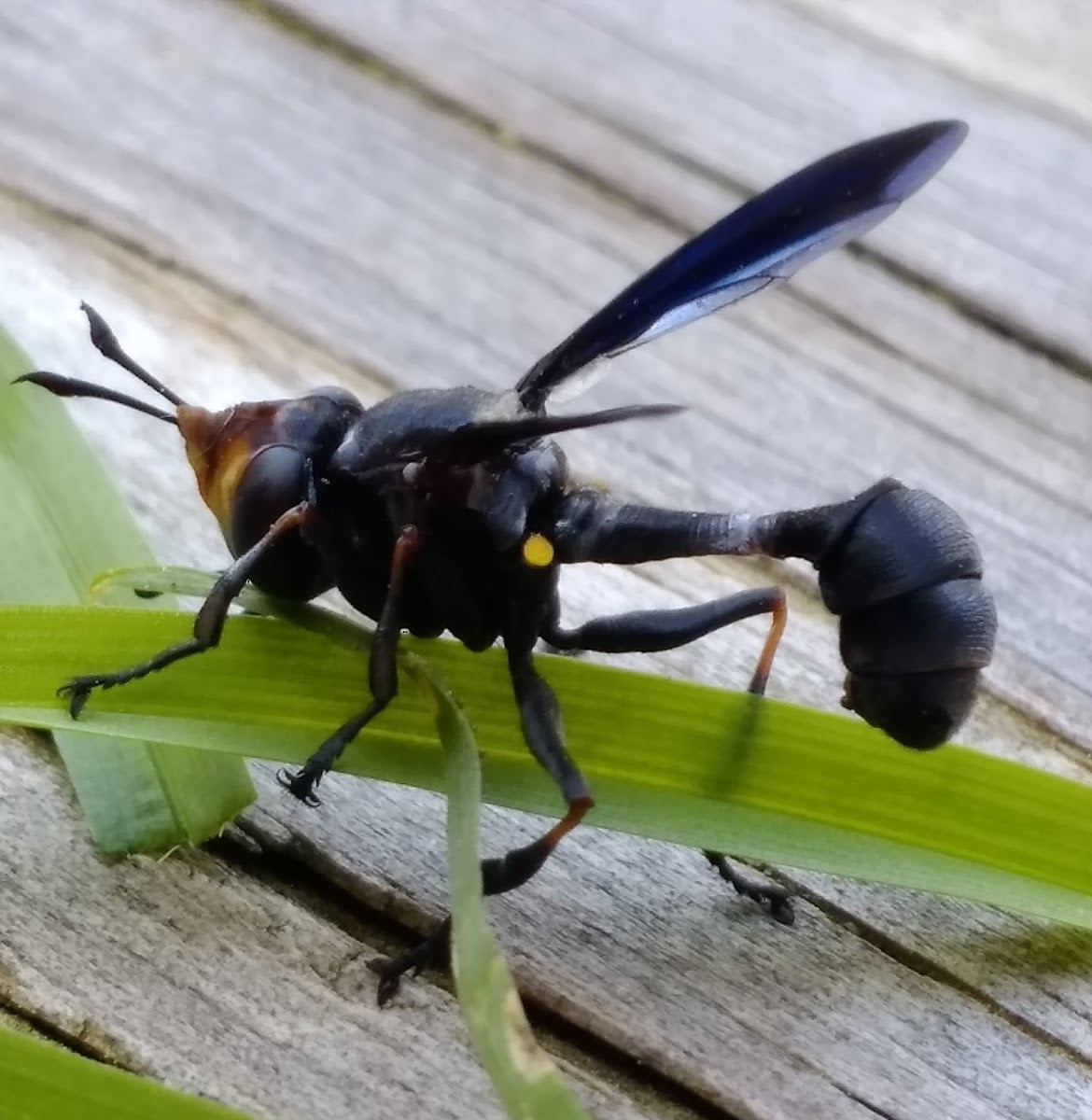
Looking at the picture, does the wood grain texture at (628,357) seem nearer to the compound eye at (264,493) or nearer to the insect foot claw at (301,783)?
the insect foot claw at (301,783)

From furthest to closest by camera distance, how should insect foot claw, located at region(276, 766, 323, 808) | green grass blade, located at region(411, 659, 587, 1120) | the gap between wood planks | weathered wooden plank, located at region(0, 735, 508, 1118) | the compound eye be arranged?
the gap between wood planks
the compound eye
insect foot claw, located at region(276, 766, 323, 808)
weathered wooden plank, located at region(0, 735, 508, 1118)
green grass blade, located at region(411, 659, 587, 1120)

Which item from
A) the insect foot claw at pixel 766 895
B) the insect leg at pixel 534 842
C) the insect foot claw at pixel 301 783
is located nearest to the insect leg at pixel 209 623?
the insect foot claw at pixel 301 783

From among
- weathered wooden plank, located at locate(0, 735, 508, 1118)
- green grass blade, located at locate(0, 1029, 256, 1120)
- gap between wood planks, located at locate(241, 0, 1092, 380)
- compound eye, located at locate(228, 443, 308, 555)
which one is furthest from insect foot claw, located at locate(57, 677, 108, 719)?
gap between wood planks, located at locate(241, 0, 1092, 380)

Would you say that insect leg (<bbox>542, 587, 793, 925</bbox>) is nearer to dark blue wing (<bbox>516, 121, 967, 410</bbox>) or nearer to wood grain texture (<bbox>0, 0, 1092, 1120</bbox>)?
wood grain texture (<bbox>0, 0, 1092, 1120</bbox>)

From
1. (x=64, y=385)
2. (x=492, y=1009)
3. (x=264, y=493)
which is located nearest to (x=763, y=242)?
(x=264, y=493)

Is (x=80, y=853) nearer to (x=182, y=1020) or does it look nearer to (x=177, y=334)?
(x=182, y=1020)
